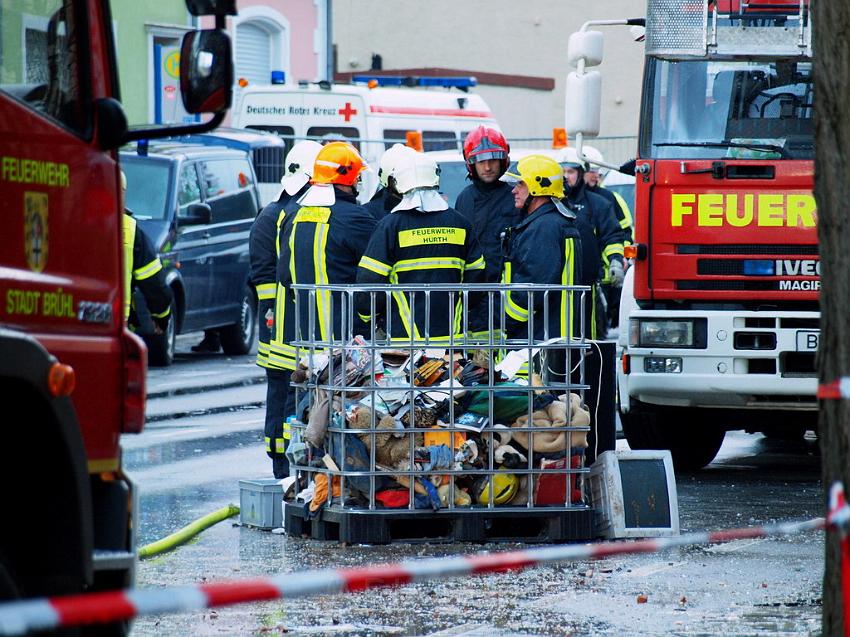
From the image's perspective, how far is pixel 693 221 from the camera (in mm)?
10625

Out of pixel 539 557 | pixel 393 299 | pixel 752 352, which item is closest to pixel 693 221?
pixel 752 352

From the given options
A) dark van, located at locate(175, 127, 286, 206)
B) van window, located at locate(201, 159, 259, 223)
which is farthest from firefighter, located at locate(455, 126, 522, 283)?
dark van, located at locate(175, 127, 286, 206)

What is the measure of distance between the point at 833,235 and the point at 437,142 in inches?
701

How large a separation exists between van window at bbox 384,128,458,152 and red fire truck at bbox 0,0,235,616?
1733 cm

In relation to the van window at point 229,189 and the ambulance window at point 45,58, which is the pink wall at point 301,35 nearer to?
the van window at point 229,189

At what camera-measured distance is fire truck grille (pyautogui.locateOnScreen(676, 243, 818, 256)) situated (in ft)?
34.8

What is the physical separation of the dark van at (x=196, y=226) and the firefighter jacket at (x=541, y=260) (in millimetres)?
7603

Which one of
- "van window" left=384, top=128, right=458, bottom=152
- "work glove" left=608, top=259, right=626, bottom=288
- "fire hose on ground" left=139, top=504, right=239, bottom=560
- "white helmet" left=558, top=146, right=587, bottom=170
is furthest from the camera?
"van window" left=384, top=128, right=458, bottom=152

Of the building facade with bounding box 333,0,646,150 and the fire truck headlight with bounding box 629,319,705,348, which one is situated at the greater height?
the building facade with bounding box 333,0,646,150

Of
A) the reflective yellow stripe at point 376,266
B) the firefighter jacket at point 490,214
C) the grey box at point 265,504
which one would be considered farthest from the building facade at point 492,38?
the grey box at point 265,504

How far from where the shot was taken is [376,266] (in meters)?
9.34

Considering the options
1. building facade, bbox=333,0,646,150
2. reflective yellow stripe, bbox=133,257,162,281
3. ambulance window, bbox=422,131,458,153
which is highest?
building facade, bbox=333,0,646,150

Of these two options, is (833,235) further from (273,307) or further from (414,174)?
(273,307)

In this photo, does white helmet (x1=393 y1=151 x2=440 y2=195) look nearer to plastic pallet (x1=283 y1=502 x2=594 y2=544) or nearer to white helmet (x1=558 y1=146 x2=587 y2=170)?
plastic pallet (x1=283 y1=502 x2=594 y2=544)
